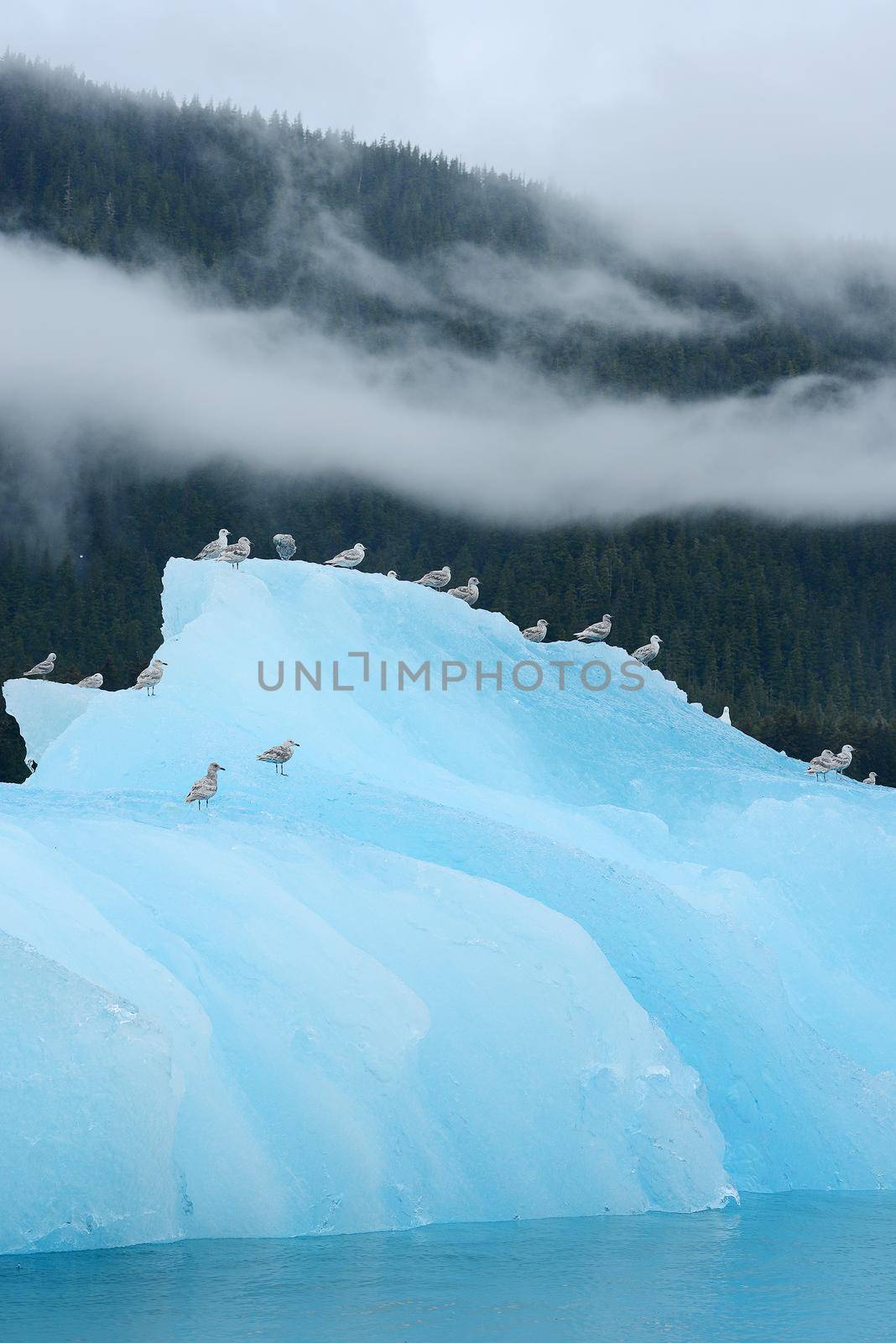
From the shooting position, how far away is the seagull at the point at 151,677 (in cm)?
2011

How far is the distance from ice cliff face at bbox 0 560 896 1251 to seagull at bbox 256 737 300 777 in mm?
218

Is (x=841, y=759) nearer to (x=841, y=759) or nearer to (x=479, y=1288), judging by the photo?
(x=841, y=759)

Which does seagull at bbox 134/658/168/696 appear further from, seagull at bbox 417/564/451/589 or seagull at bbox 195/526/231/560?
seagull at bbox 417/564/451/589

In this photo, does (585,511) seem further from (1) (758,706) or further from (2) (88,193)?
(2) (88,193)

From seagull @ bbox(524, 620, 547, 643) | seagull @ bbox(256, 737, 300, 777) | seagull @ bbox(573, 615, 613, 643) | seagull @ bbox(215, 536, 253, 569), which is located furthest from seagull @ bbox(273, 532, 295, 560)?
seagull @ bbox(256, 737, 300, 777)

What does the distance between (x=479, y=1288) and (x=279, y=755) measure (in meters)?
8.26

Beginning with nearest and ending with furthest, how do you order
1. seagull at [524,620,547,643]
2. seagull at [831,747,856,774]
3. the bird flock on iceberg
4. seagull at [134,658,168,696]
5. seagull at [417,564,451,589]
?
seagull at [134,658,168,696]
the bird flock on iceberg
seagull at [831,747,856,774]
seagull at [524,620,547,643]
seagull at [417,564,451,589]

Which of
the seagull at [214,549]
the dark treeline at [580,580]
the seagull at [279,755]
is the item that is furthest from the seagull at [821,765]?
the dark treeline at [580,580]

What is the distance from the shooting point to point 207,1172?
1146 centimetres

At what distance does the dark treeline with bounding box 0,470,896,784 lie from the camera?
115375mm

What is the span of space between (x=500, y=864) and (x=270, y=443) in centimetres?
16252

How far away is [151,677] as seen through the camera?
2014 cm

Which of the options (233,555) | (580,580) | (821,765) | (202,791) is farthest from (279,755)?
(580,580)

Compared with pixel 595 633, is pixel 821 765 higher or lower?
lower
